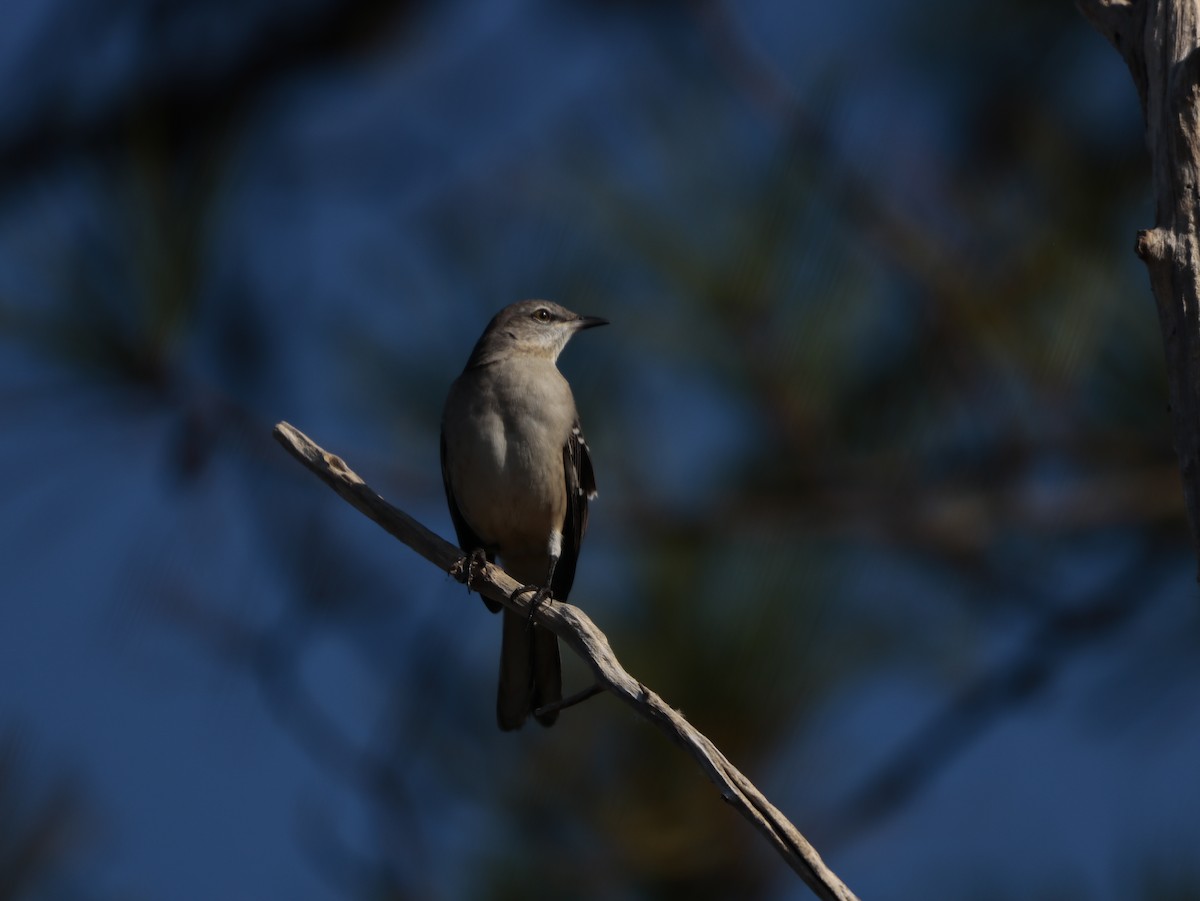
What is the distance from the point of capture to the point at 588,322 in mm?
5891

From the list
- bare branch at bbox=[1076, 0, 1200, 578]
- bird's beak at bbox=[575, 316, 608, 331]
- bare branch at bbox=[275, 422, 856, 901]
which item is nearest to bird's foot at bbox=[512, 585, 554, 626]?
bare branch at bbox=[275, 422, 856, 901]

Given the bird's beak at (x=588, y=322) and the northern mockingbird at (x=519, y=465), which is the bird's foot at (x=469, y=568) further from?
the bird's beak at (x=588, y=322)

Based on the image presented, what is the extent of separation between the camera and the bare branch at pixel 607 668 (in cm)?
299

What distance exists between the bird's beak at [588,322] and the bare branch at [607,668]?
1.35m

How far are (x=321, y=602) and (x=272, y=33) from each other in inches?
89.6

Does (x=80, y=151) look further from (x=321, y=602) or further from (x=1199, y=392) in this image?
(x=1199, y=392)

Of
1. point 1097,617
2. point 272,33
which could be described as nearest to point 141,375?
point 272,33

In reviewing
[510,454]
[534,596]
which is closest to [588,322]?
[510,454]

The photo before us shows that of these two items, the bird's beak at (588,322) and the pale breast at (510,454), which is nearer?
the pale breast at (510,454)

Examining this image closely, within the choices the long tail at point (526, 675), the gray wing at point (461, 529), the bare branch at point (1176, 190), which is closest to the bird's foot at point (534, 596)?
the long tail at point (526, 675)

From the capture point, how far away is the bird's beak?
5.74m

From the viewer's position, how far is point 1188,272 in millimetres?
3043

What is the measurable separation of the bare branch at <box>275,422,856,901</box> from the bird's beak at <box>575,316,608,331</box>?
4.42ft

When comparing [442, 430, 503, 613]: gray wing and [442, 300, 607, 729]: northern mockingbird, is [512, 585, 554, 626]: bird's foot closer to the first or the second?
[442, 300, 607, 729]: northern mockingbird
